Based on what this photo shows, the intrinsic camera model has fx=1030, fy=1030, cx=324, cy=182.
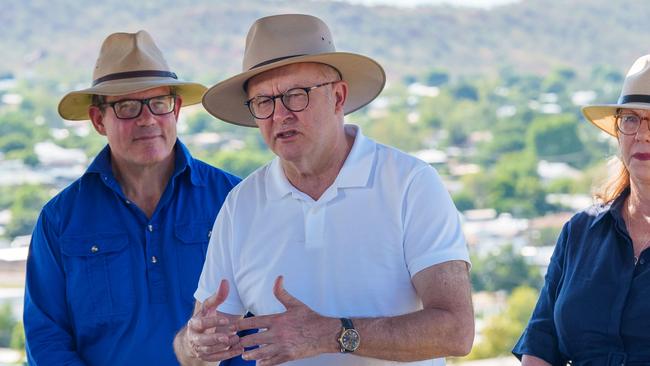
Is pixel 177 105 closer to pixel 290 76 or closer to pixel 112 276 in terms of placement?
pixel 112 276

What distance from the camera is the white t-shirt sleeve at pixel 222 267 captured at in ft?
7.87

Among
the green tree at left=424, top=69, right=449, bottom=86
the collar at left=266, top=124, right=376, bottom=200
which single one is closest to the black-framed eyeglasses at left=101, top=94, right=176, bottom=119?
the collar at left=266, top=124, right=376, bottom=200

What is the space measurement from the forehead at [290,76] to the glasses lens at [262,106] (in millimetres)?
21

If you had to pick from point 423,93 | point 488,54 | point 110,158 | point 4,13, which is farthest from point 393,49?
point 110,158

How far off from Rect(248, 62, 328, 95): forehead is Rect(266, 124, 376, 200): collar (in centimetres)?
18

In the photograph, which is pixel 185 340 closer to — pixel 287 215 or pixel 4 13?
pixel 287 215

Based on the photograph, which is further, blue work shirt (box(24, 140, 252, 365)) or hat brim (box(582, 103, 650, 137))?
blue work shirt (box(24, 140, 252, 365))

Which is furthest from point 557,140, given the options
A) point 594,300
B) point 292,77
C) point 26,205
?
point 292,77

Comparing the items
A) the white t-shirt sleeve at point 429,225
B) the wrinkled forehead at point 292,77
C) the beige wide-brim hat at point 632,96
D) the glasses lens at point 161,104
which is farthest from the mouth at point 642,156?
the glasses lens at point 161,104

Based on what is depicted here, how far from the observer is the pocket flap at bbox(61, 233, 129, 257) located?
2826 mm

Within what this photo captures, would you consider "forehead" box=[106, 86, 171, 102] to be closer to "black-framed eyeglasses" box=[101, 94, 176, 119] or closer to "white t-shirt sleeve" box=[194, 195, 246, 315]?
"black-framed eyeglasses" box=[101, 94, 176, 119]

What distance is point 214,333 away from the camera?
2.14 m

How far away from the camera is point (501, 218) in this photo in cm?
4269

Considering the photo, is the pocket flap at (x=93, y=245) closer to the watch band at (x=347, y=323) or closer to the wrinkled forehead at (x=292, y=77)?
the wrinkled forehead at (x=292, y=77)
